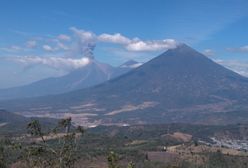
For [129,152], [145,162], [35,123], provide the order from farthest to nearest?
[129,152] < [145,162] < [35,123]

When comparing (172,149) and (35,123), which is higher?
(35,123)

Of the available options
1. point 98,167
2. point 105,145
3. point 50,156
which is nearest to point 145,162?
point 98,167

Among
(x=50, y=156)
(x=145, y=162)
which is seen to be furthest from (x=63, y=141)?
(x=145, y=162)

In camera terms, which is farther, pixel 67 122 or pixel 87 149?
pixel 87 149

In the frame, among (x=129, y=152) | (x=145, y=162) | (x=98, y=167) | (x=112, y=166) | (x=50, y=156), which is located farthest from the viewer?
(x=129, y=152)

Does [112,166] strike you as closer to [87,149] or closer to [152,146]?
[87,149]

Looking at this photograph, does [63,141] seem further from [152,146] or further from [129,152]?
[152,146]

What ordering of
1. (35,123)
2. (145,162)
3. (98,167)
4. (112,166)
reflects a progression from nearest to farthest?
(112,166) → (35,123) → (98,167) → (145,162)

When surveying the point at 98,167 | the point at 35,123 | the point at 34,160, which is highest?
the point at 35,123

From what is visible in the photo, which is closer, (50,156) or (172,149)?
(50,156)

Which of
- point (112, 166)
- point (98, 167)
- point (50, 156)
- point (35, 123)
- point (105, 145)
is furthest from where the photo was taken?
point (105, 145)
